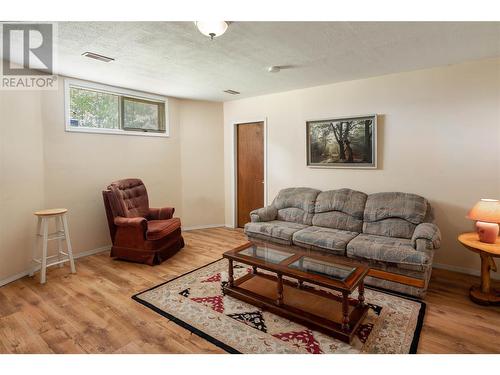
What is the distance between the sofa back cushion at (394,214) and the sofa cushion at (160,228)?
8.24ft

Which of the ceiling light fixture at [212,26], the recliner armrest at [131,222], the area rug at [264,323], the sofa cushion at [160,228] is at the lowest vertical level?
the area rug at [264,323]

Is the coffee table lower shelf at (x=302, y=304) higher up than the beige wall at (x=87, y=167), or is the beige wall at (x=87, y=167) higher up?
the beige wall at (x=87, y=167)

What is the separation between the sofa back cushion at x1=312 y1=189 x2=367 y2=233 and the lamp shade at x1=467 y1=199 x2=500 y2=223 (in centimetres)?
116

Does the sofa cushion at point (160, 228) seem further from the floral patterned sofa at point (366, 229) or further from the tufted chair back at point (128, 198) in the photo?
the floral patterned sofa at point (366, 229)

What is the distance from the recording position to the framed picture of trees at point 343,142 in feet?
12.1

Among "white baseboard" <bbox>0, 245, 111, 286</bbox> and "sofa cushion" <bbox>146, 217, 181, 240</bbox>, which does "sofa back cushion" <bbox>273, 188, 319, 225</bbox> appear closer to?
"sofa cushion" <bbox>146, 217, 181, 240</bbox>

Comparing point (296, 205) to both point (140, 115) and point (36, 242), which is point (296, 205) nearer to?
point (140, 115)

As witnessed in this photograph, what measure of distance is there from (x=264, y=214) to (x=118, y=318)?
225cm

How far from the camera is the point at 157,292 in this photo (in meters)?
2.72

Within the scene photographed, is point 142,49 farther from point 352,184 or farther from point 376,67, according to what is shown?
point 352,184

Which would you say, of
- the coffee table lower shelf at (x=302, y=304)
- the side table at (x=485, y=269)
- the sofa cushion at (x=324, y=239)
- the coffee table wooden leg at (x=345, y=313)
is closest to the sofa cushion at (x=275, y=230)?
the sofa cushion at (x=324, y=239)

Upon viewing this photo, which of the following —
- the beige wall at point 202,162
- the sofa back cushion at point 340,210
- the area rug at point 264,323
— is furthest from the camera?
the beige wall at point 202,162

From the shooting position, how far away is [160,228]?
3.56 m
